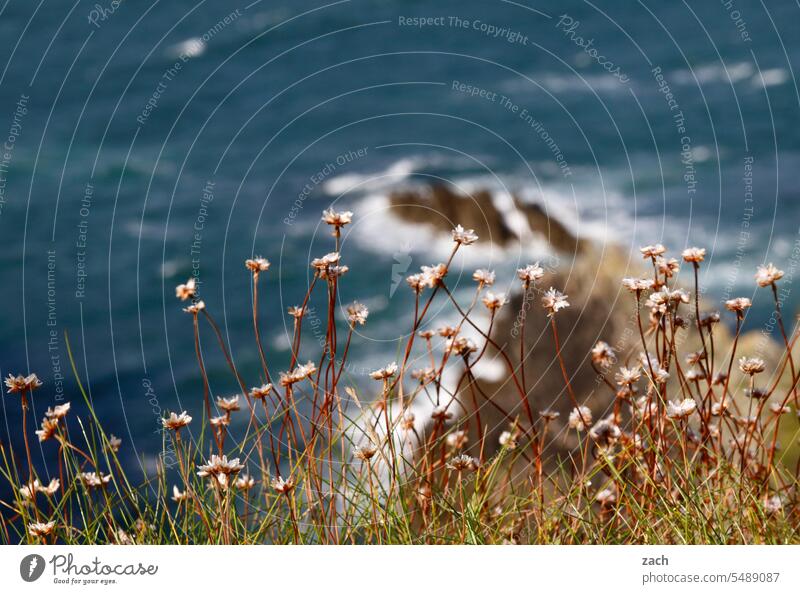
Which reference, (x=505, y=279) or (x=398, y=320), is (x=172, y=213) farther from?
(x=505, y=279)

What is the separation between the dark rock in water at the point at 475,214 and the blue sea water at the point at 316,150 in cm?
14

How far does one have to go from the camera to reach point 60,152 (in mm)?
5512

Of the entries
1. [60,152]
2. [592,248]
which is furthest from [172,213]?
[592,248]

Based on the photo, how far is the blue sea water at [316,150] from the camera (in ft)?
17.2

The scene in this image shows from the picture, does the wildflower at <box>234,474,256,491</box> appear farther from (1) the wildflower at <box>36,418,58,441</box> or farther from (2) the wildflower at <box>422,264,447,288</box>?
(2) the wildflower at <box>422,264,447,288</box>

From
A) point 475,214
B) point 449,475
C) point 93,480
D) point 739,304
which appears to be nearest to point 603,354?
point 739,304

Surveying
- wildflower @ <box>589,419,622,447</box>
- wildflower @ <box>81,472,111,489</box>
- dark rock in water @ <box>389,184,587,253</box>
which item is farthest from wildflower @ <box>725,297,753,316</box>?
dark rock in water @ <box>389,184,587,253</box>

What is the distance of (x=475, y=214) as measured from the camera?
602cm

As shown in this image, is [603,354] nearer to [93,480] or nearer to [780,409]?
[780,409]

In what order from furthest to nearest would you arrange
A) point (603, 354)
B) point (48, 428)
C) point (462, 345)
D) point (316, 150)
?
point (316, 150) → point (603, 354) → point (462, 345) → point (48, 428)

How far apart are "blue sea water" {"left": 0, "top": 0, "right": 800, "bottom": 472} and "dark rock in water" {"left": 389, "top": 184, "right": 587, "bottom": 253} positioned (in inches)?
5.3

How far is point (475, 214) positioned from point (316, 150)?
5.10ft

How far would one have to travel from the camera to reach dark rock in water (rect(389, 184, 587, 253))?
5805 mm
